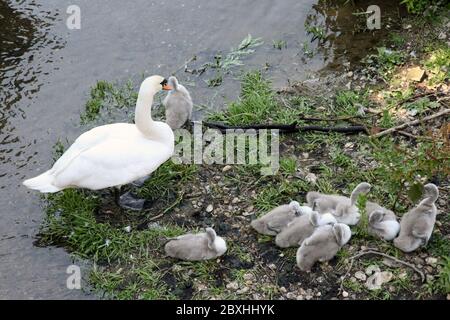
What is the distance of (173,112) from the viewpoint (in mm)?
6715

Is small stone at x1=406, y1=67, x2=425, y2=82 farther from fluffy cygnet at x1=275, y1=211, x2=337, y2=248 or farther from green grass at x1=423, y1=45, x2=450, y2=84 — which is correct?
fluffy cygnet at x1=275, y1=211, x2=337, y2=248

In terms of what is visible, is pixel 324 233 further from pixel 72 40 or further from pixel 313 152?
pixel 72 40

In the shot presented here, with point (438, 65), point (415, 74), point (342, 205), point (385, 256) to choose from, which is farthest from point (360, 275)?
point (438, 65)

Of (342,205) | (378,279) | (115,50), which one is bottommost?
(378,279)

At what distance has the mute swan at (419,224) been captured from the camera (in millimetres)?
5141

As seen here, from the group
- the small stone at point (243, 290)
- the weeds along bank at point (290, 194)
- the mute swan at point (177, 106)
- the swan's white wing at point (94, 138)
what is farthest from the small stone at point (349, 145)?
the swan's white wing at point (94, 138)

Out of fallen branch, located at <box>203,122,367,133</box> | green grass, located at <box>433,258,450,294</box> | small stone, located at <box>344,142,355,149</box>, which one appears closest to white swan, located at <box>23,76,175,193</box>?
fallen branch, located at <box>203,122,367,133</box>

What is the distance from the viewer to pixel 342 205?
212 inches

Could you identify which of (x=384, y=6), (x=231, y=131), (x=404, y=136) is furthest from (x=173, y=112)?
(x=384, y=6)

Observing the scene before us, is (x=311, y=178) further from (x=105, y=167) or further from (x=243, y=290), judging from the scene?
(x=105, y=167)

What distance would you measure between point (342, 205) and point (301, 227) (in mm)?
409

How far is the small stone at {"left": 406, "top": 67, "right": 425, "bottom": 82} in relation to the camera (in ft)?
23.1

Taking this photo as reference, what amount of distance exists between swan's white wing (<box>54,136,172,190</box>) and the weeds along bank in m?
0.44
